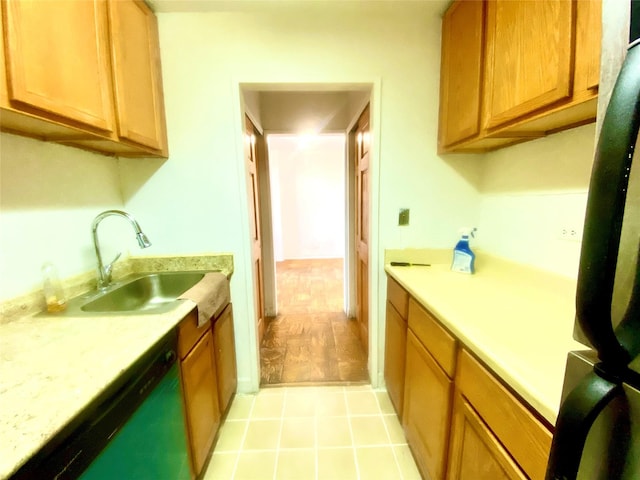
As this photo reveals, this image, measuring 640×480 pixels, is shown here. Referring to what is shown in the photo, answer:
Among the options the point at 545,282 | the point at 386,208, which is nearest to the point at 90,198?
the point at 386,208

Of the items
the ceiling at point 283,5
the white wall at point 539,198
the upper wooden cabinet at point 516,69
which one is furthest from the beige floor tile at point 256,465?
the ceiling at point 283,5

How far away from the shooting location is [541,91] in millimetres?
949

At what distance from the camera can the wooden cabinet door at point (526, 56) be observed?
87 cm

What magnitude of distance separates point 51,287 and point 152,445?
2.56ft

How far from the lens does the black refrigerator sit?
307 mm

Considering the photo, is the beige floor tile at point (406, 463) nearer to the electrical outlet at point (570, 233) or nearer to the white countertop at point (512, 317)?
the white countertop at point (512, 317)

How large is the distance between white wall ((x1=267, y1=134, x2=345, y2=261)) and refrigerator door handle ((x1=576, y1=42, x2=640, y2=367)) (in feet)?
17.6

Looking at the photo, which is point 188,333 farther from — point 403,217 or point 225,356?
point 403,217

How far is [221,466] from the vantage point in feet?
4.63

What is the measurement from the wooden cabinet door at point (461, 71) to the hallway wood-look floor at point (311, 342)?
1728 millimetres

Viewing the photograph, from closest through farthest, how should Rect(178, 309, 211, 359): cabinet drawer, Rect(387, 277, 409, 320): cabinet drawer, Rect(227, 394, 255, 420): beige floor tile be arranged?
Rect(178, 309, 211, 359): cabinet drawer
Rect(387, 277, 409, 320): cabinet drawer
Rect(227, 394, 255, 420): beige floor tile

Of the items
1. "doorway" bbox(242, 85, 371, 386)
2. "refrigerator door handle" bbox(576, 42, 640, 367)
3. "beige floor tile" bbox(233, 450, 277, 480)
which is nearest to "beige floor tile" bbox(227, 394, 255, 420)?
"doorway" bbox(242, 85, 371, 386)

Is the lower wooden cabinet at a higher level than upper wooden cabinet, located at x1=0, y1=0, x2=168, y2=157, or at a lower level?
lower

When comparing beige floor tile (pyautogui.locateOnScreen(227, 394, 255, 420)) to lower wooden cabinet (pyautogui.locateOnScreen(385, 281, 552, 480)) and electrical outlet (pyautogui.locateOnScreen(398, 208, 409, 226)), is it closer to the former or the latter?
lower wooden cabinet (pyautogui.locateOnScreen(385, 281, 552, 480))
